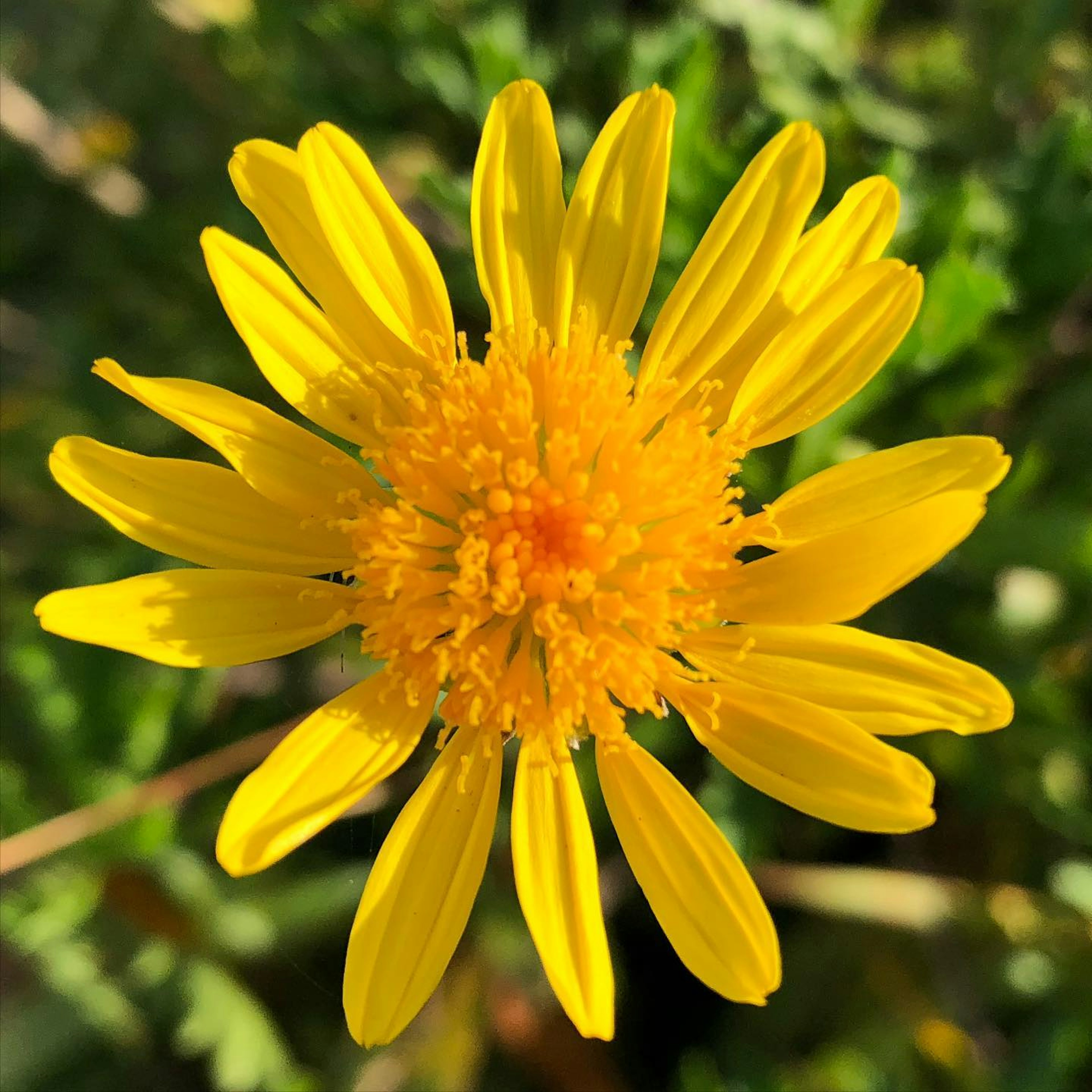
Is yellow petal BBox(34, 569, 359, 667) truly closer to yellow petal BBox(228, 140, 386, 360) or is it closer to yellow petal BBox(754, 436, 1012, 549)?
yellow petal BBox(228, 140, 386, 360)

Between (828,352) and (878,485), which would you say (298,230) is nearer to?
(828,352)

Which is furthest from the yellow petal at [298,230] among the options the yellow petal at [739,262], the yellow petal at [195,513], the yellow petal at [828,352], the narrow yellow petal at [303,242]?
the yellow petal at [828,352]

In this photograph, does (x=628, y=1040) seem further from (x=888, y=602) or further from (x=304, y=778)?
(x=304, y=778)

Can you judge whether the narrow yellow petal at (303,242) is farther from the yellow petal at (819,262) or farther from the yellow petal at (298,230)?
the yellow petal at (819,262)

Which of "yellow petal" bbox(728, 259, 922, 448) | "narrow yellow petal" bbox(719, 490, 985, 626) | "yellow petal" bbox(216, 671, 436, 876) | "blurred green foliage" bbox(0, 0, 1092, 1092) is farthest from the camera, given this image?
"blurred green foliage" bbox(0, 0, 1092, 1092)

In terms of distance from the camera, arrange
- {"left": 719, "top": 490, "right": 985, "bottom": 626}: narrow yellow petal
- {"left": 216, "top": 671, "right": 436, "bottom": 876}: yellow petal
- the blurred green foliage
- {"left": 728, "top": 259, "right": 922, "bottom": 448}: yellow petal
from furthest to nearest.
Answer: the blurred green foliage
{"left": 728, "top": 259, "right": 922, "bottom": 448}: yellow petal
{"left": 216, "top": 671, "right": 436, "bottom": 876}: yellow petal
{"left": 719, "top": 490, "right": 985, "bottom": 626}: narrow yellow petal

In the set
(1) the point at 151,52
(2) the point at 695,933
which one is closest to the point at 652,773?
(2) the point at 695,933

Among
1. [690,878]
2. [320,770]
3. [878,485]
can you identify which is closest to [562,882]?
[690,878]

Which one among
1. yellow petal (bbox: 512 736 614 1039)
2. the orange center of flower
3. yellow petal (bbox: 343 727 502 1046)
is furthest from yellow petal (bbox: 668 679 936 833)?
yellow petal (bbox: 343 727 502 1046)
